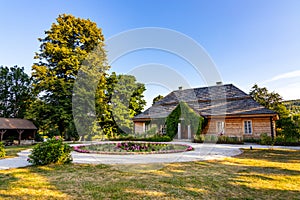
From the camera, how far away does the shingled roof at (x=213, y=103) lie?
17531 mm

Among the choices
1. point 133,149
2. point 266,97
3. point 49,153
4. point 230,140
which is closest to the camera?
point 49,153

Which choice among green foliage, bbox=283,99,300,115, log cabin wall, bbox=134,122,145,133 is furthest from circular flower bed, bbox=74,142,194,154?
green foliage, bbox=283,99,300,115

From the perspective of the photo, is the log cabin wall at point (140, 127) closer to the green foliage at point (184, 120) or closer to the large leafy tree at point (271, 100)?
the green foliage at point (184, 120)

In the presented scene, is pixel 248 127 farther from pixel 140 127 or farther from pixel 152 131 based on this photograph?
pixel 140 127

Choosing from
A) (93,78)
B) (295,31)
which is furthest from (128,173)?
(93,78)

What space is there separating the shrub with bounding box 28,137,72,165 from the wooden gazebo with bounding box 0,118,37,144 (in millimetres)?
14683

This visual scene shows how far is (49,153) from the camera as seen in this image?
595 centimetres

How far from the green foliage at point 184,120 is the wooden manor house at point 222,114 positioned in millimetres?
463

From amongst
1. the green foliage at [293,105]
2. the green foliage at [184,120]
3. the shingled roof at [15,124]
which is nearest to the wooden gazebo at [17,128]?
the shingled roof at [15,124]

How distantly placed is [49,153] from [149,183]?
3924 millimetres

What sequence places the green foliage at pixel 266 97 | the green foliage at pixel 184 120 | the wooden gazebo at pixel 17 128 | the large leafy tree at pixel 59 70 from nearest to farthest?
the wooden gazebo at pixel 17 128 < the green foliage at pixel 184 120 < the large leafy tree at pixel 59 70 < the green foliage at pixel 266 97

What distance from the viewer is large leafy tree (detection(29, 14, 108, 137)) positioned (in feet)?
62.4

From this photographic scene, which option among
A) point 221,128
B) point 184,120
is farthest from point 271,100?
point 184,120

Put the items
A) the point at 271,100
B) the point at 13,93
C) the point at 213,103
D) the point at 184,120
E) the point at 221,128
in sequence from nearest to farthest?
the point at 184,120
the point at 221,128
the point at 213,103
the point at 13,93
the point at 271,100
